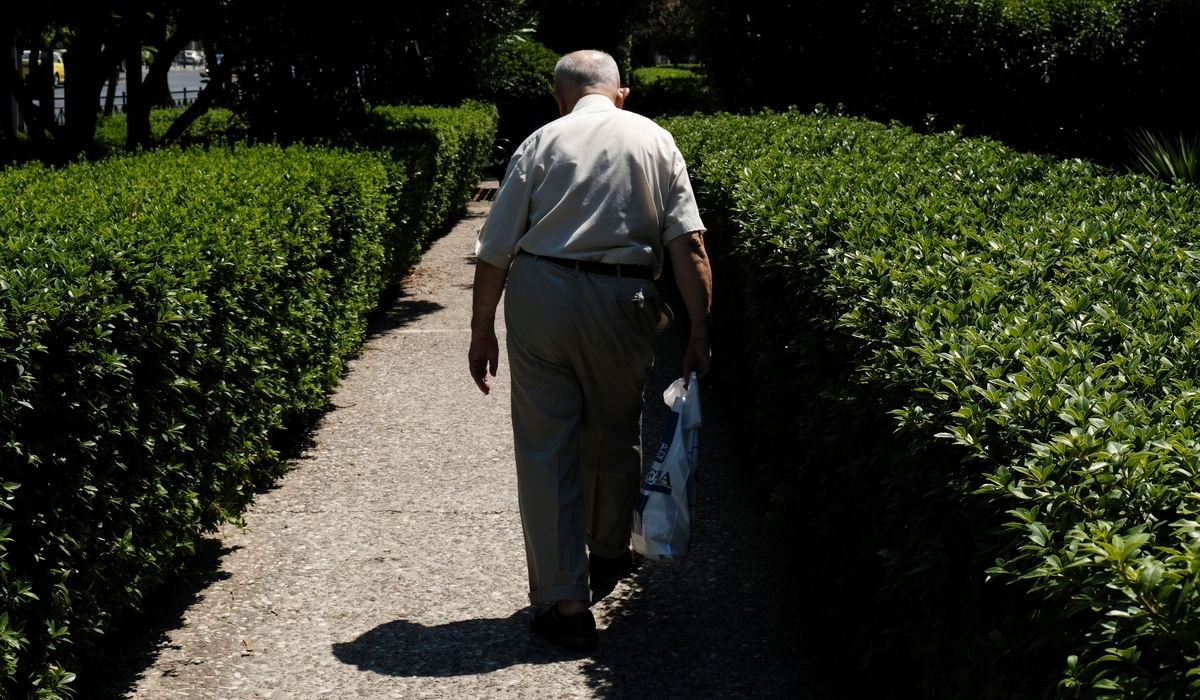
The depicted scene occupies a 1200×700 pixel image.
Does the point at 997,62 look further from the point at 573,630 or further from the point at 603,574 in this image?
the point at 573,630

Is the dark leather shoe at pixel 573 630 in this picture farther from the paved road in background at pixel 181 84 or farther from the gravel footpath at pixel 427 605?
the paved road in background at pixel 181 84

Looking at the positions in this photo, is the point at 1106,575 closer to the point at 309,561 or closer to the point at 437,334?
the point at 309,561

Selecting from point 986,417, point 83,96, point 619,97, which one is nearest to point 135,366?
point 619,97

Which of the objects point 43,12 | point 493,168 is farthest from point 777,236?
point 493,168

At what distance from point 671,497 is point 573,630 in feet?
1.83

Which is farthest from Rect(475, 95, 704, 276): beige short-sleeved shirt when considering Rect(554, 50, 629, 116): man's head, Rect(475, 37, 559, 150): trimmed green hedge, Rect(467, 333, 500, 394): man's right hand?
Rect(475, 37, 559, 150): trimmed green hedge

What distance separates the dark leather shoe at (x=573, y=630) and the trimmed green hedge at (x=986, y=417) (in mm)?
806

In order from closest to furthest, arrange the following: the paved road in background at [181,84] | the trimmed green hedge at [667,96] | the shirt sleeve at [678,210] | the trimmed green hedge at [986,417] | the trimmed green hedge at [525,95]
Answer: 1. the trimmed green hedge at [986,417]
2. the shirt sleeve at [678,210]
3. the trimmed green hedge at [667,96]
4. the trimmed green hedge at [525,95]
5. the paved road in background at [181,84]

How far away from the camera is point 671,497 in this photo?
13.1ft

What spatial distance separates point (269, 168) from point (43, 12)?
537 centimetres

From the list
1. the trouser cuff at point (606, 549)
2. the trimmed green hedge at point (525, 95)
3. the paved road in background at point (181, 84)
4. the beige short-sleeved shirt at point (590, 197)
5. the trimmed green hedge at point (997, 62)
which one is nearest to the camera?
the beige short-sleeved shirt at point (590, 197)

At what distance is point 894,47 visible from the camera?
13.5 m

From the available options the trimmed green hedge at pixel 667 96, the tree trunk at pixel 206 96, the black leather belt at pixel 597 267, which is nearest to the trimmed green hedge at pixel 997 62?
the tree trunk at pixel 206 96

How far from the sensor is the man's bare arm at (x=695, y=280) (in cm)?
404
